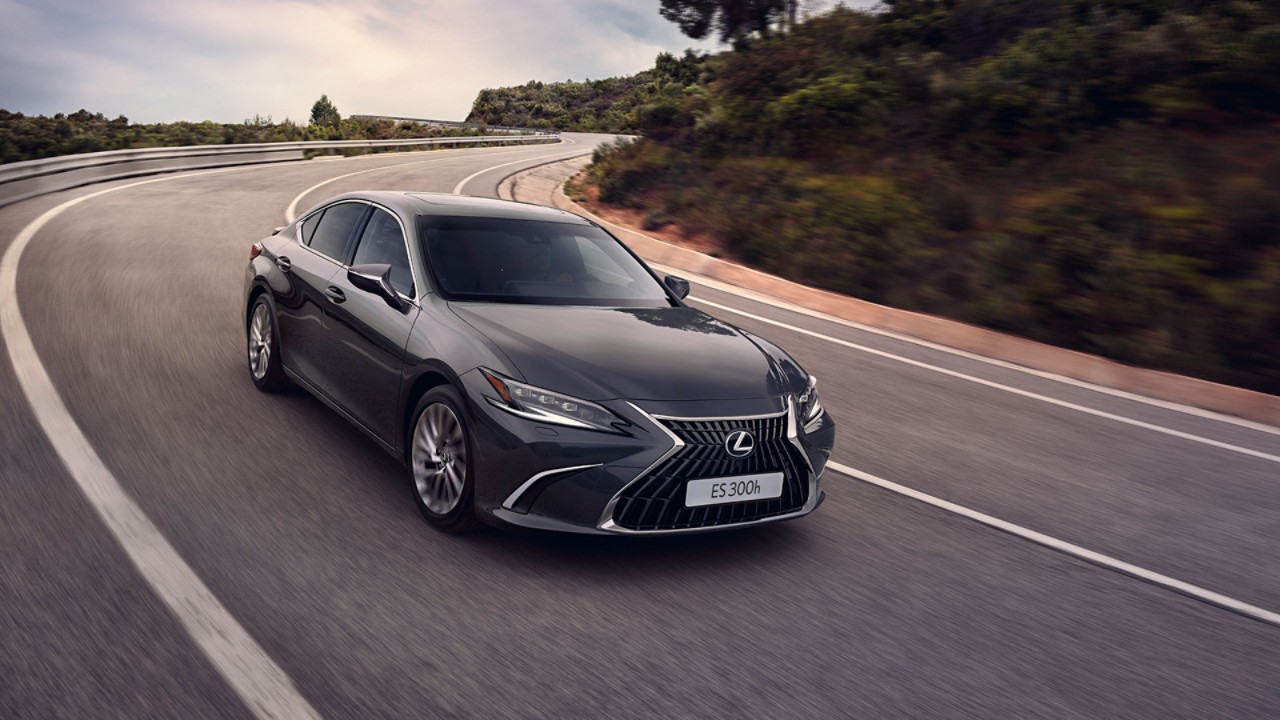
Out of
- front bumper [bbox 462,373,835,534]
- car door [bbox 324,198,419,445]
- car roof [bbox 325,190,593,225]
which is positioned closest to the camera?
front bumper [bbox 462,373,835,534]

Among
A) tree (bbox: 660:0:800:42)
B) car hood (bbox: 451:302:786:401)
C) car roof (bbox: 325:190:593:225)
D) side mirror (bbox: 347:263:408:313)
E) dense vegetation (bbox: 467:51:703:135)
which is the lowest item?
dense vegetation (bbox: 467:51:703:135)

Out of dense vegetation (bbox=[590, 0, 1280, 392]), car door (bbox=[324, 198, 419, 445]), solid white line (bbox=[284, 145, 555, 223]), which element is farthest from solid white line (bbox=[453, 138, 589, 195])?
car door (bbox=[324, 198, 419, 445])

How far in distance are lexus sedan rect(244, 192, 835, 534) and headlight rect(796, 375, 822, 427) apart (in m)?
0.01

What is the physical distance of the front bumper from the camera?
4.35 m

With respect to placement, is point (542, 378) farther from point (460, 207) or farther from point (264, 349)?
point (264, 349)

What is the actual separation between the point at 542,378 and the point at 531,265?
5.03 feet

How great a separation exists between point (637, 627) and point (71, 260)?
1056 cm

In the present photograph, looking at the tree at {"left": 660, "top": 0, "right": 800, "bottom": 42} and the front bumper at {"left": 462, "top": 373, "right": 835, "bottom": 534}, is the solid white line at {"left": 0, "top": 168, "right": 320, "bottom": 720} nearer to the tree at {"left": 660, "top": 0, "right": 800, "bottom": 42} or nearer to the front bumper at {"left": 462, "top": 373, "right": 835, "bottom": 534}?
the front bumper at {"left": 462, "top": 373, "right": 835, "bottom": 534}

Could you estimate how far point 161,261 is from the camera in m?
12.4

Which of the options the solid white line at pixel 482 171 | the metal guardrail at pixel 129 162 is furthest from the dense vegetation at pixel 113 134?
Answer: the solid white line at pixel 482 171

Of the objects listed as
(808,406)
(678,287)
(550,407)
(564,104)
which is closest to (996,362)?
(678,287)

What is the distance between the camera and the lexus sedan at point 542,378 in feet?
14.5

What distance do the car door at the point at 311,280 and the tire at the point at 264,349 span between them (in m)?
0.10

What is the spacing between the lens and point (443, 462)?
16.1 ft
